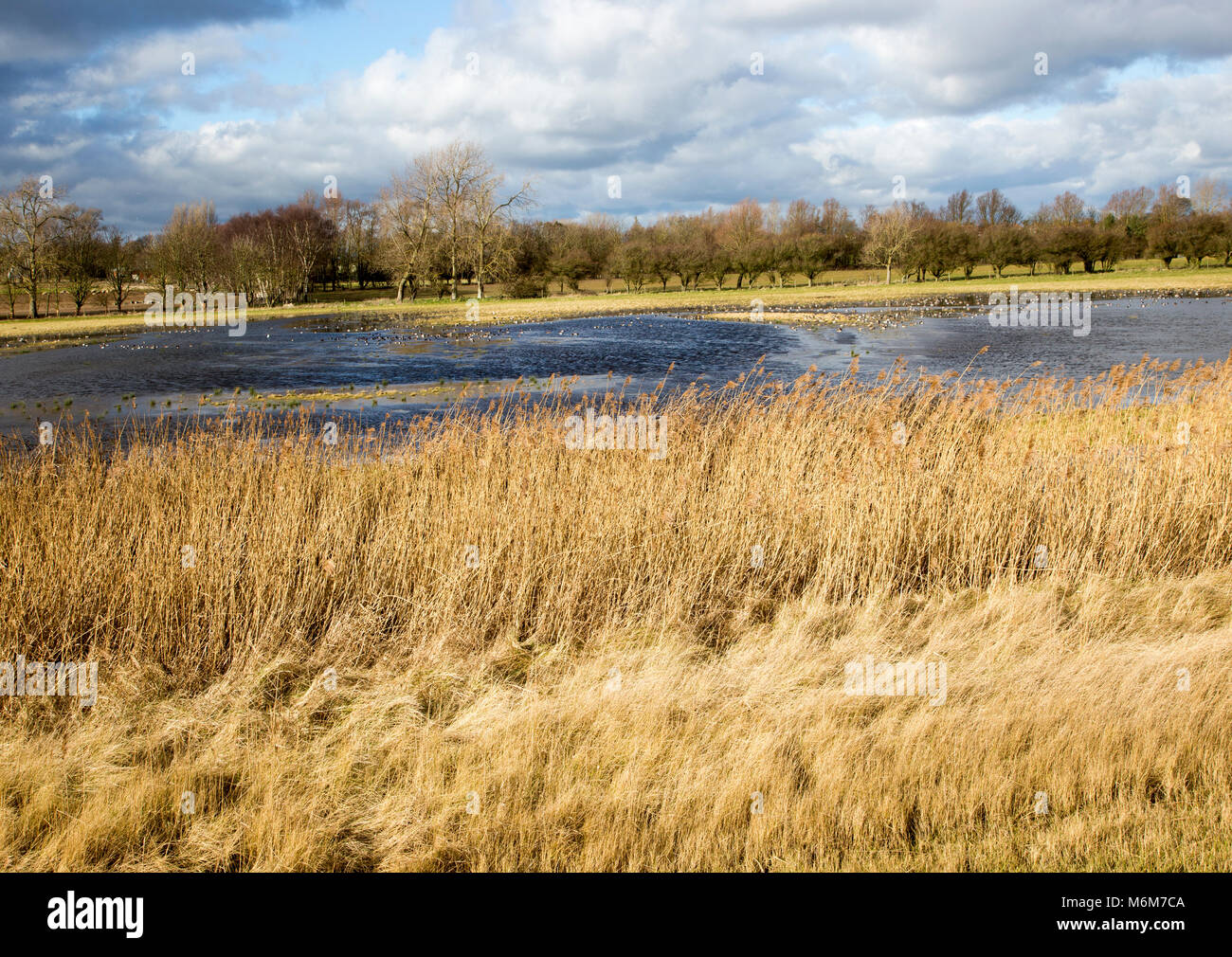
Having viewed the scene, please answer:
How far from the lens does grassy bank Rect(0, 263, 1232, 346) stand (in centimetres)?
5125

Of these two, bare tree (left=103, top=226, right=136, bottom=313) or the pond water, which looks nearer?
the pond water

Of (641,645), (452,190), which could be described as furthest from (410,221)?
(641,645)

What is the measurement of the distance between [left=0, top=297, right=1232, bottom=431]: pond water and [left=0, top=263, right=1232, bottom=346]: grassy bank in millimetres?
8445

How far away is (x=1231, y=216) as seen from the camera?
76.1 meters

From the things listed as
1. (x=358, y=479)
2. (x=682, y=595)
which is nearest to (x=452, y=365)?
(x=358, y=479)

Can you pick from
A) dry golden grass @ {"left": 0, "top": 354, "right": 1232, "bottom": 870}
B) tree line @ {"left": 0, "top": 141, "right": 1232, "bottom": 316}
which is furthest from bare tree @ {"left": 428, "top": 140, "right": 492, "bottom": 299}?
dry golden grass @ {"left": 0, "top": 354, "right": 1232, "bottom": 870}

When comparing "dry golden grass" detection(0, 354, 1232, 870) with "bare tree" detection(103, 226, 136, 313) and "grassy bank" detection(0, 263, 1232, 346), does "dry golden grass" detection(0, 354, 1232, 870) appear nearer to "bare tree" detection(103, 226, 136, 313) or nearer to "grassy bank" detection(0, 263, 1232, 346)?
"grassy bank" detection(0, 263, 1232, 346)

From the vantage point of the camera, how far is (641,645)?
22.4 feet

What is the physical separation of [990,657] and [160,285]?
74.4 metres

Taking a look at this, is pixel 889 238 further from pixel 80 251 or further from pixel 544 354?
pixel 80 251

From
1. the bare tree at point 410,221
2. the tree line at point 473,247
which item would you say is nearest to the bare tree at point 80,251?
the tree line at point 473,247

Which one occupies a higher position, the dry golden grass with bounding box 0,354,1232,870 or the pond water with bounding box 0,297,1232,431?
the pond water with bounding box 0,297,1232,431

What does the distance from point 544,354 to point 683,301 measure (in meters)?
36.5
